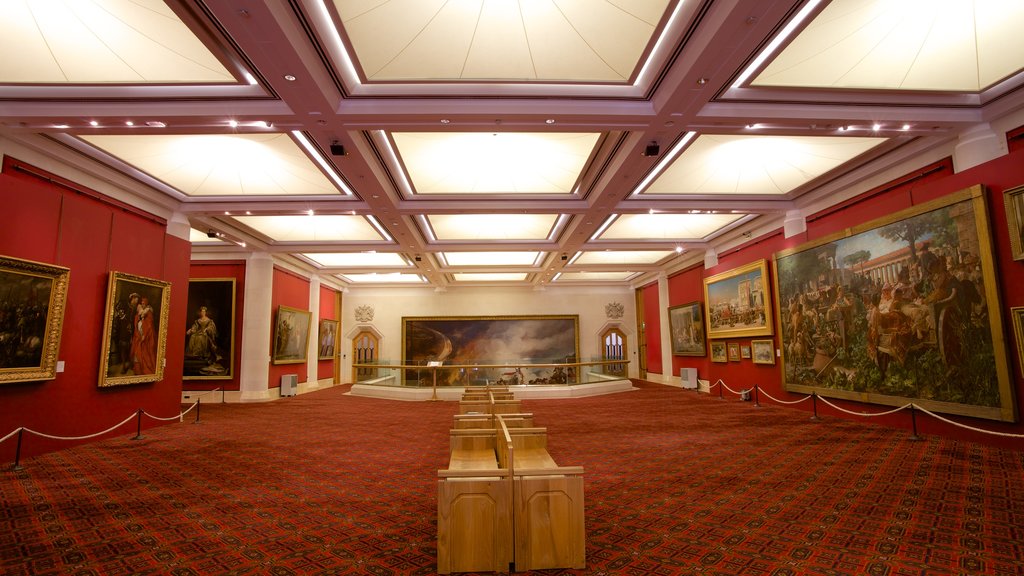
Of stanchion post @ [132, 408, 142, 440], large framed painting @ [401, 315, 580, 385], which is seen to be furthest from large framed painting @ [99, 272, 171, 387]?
large framed painting @ [401, 315, 580, 385]

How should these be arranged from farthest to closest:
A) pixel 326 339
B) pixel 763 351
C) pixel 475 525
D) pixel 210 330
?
pixel 326 339, pixel 210 330, pixel 763 351, pixel 475 525

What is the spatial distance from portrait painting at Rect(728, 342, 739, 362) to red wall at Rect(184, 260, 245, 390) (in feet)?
49.8

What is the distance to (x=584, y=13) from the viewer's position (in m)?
5.12

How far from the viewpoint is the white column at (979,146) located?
714cm

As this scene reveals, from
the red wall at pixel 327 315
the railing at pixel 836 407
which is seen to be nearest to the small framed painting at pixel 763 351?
the railing at pixel 836 407

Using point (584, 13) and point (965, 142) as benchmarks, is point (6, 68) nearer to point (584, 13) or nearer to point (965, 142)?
point (584, 13)

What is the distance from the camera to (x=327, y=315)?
22.0 meters

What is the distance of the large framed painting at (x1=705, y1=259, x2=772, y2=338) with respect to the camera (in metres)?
12.7

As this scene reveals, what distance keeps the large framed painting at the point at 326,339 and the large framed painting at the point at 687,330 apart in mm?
14501

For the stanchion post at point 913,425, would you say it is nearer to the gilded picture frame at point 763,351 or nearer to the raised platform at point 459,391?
the gilded picture frame at point 763,351

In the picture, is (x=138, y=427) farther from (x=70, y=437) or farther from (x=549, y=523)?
(x=549, y=523)

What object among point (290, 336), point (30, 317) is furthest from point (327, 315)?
point (30, 317)

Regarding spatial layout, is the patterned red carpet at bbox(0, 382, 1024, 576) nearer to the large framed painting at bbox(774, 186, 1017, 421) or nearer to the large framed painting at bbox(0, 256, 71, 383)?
the large framed painting at bbox(774, 186, 1017, 421)

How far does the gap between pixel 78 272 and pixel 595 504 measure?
933 cm
